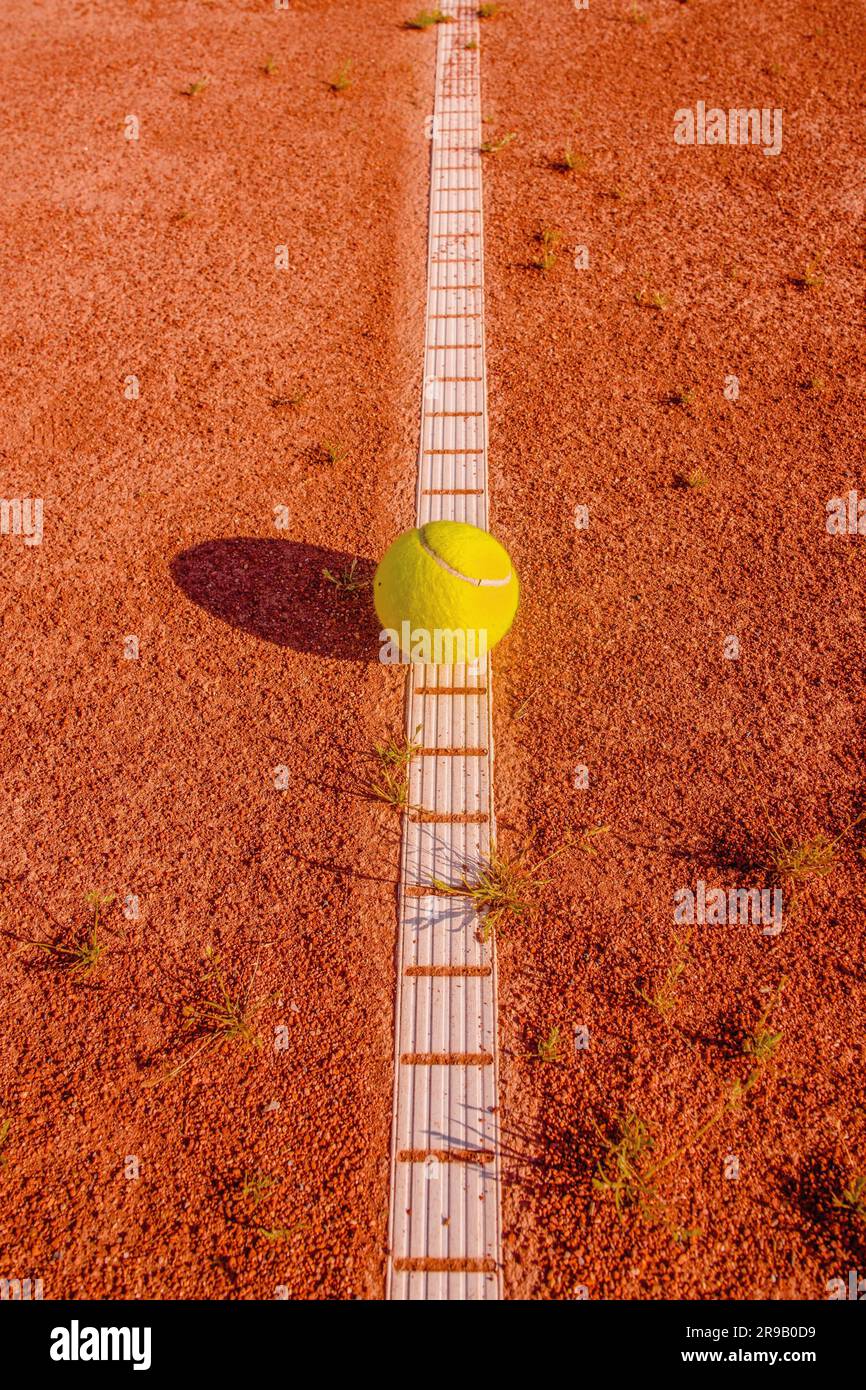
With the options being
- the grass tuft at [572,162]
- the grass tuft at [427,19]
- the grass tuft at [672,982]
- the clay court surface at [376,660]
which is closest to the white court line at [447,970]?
the clay court surface at [376,660]

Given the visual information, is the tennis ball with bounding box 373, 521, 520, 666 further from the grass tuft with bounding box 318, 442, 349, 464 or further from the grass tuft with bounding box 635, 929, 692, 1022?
the grass tuft with bounding box 635, 929, 692, 1022

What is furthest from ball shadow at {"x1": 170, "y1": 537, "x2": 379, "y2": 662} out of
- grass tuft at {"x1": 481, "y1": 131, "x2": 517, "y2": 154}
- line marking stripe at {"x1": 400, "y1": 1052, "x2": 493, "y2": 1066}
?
grass tuft at {"x1": 481, "y1": 131, "x2": 517, "y2": 154}

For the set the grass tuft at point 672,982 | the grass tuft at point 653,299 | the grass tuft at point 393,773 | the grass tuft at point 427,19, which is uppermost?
the grass tuft at point 427,19

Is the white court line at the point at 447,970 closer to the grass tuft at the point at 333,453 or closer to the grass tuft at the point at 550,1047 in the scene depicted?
the grass tuft at the point at 550,1047

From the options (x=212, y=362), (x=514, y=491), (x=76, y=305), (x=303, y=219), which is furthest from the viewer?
(x=303, y=219)

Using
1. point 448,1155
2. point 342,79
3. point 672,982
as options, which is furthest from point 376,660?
point 342,79

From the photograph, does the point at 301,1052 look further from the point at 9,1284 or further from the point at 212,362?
the point at 212,362
